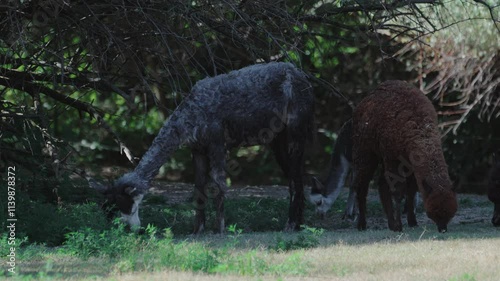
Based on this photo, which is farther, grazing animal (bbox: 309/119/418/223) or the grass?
grazing animal (bbox: 309/119/418/223)

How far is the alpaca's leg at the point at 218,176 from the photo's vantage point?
37.9 feet

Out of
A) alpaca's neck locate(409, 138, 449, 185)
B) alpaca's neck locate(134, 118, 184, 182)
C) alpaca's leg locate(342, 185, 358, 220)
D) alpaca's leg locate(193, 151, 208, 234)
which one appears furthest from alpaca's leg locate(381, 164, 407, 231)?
alpaca's neck locate(134, 118, 184, 182)

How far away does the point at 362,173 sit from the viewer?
1173 centimetres

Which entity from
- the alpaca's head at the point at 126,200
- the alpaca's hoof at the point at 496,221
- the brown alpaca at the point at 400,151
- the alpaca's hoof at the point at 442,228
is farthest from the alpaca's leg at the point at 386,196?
the alpaca's head at the point at 126,200

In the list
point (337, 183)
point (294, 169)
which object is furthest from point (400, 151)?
point (337, 183)

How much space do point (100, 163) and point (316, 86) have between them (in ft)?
16.8

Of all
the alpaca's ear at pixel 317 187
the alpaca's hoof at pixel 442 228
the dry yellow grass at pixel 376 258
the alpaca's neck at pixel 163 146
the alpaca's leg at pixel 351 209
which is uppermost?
the alpaca's neck at pixel 163 146

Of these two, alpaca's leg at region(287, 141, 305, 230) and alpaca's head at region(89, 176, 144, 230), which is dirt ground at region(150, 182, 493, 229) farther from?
alpaca's head at region(89, 176, 144, 230)

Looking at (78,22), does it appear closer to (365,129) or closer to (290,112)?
(290,112)

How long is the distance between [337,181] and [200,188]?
9.65 feet

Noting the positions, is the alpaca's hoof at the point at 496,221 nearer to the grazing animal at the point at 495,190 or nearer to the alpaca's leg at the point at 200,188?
the grazing animal at the point at 495,190

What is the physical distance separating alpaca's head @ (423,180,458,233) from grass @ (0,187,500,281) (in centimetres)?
22

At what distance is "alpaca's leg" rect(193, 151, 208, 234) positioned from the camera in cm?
1170

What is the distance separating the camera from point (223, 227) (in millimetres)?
11539
